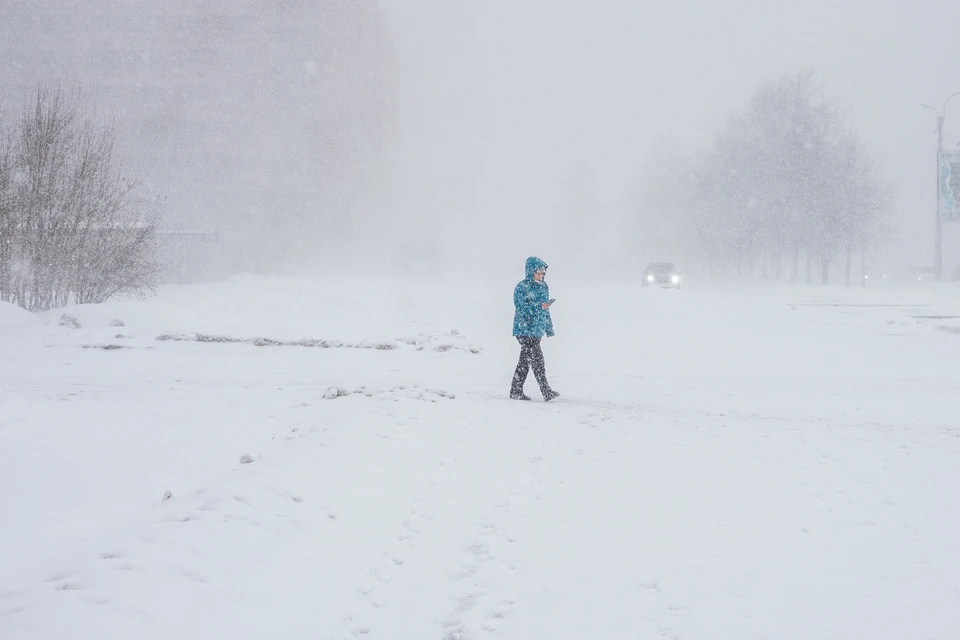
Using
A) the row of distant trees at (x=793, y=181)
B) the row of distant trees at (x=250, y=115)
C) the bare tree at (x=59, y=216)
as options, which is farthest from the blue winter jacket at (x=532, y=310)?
the row of distant trees at (x=793, y=181)

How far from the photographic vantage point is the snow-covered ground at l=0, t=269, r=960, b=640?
3.49m

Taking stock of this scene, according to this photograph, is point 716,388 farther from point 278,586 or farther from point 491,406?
point 278,586

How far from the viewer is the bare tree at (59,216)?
15.4 meters

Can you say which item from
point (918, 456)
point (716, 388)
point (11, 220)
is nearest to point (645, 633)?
point (918, 456)

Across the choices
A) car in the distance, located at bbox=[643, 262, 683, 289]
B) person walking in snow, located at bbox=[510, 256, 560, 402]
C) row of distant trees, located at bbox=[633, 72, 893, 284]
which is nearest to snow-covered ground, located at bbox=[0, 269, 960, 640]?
person walking in snow, located at bbox=[510, 256, 560, 402]

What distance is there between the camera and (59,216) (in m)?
16.0

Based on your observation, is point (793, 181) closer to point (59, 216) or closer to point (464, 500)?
point (59, 216)

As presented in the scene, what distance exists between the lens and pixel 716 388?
10.8 metres

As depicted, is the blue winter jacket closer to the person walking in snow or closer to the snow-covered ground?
the person walking in snow

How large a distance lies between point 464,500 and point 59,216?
15.3m

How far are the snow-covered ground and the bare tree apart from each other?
13.9 feet

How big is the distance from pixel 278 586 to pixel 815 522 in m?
3.82

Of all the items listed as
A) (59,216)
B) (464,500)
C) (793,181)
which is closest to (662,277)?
(793,181)

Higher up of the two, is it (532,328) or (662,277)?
(662,277)
